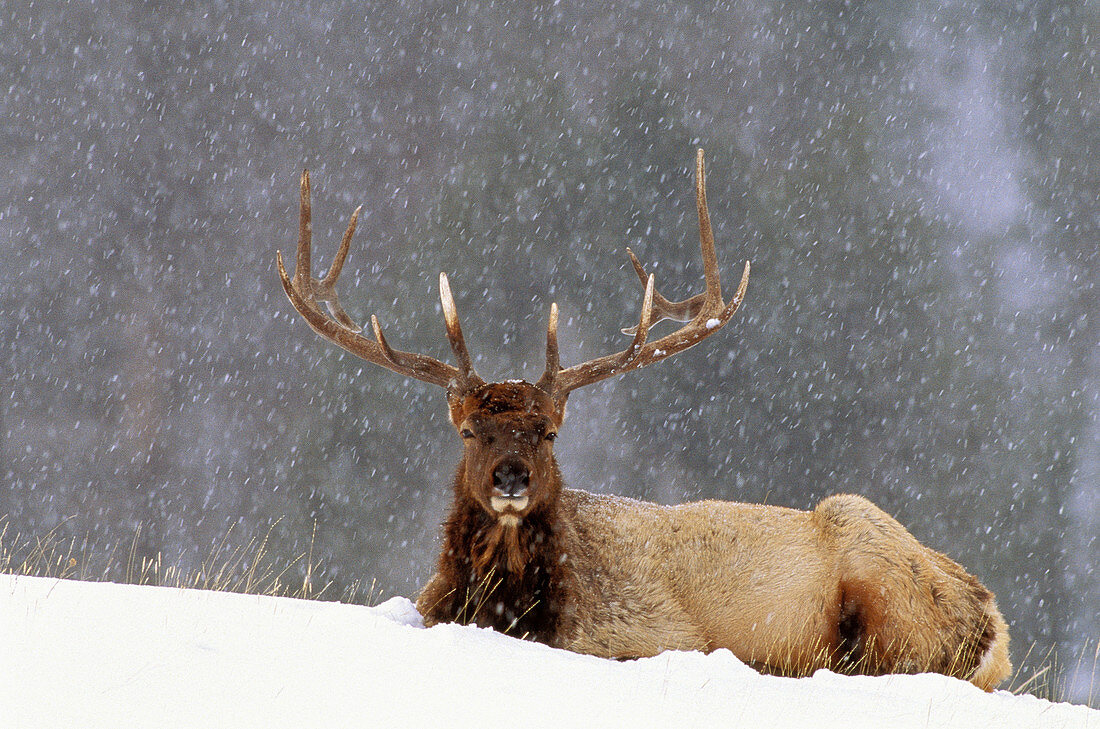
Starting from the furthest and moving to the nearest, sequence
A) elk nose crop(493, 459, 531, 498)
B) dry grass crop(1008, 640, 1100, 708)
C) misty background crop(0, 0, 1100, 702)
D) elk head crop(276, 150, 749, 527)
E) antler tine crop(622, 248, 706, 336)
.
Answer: misty background crop(0, 0, 1100, 702), antler tine crop(622, 248, 706, 336), dry grass crop(1008, 640, 1100, 708), elk head crop(276, 150, 749, 527), elk nose crop(493, 459, 531, 498)

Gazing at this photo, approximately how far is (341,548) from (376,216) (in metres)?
13.1

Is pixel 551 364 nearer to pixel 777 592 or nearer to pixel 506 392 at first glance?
pixel 506 392

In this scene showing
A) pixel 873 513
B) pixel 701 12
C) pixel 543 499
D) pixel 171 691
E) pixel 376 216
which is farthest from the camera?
pixel 701 12

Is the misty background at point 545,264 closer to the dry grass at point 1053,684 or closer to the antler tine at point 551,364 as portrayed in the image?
the dry grass at point 1053,684

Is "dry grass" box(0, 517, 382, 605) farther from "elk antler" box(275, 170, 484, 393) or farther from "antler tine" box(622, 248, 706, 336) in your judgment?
"antler tine" box(622, 248, 706, 336)

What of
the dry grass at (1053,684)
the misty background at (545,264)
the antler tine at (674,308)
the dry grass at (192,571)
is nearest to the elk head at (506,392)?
the antler tine at (674,308)

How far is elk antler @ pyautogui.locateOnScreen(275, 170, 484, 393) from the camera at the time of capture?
18.4 feet

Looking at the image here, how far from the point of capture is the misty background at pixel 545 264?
88.9 feet

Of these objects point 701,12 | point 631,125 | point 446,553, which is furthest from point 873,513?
point 701,12

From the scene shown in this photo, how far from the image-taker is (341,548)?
81.6ft

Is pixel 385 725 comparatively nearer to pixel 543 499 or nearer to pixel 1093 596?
pixel 543 499

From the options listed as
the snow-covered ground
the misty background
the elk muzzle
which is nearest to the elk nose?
the elk muzzle

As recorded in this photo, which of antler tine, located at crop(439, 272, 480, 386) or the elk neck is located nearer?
the elk neck

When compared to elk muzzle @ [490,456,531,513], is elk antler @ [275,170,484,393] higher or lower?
higher
